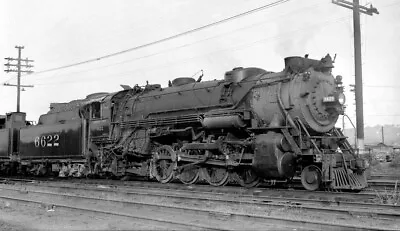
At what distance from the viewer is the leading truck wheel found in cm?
1051

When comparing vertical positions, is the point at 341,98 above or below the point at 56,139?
above

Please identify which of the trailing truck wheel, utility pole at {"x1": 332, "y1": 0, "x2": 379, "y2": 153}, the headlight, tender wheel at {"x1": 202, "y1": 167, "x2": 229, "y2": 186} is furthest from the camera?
utility pole at {"x1": 332, "y1": 0, "x2": 379, "y2": 153}

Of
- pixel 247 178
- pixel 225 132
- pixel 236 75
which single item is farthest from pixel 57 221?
pixel 236 75

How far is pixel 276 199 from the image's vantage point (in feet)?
30.5

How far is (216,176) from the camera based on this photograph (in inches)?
506

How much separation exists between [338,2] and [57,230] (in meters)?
16.2

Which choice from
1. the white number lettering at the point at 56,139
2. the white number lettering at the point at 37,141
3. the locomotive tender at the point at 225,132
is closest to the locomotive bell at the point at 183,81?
the locomotive tender at the point at 225,132

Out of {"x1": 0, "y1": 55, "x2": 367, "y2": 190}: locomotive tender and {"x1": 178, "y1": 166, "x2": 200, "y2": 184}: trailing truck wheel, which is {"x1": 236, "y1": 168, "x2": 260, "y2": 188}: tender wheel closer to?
{"x1": 0, "y1": 55, "x2": 367, "y2": 190}: locomotive tender

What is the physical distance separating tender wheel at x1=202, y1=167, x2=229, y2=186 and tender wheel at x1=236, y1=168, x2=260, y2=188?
0.39 meters

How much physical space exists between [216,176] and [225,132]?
149 centimetres

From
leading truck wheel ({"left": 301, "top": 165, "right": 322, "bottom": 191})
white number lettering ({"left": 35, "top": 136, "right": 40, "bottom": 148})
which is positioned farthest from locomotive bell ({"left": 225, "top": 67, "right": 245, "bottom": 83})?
white number lettering ({"left": 35, "top": 136, "right": 40, "bottom": 148})

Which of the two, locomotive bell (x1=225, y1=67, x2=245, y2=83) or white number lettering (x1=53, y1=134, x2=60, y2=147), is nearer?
locomotive bell (x1=225, y1=67, x2=245, y2=83)

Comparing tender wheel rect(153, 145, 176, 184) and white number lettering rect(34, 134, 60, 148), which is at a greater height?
white number lettering rect(34, 134, 60, 148)

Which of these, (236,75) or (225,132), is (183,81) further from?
(225,132)
